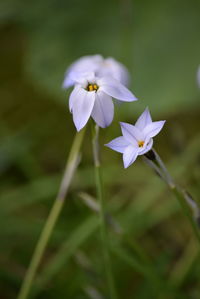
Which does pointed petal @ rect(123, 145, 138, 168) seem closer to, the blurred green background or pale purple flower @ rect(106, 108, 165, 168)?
pale purple flower @ rect(106, 108, 165, 168)

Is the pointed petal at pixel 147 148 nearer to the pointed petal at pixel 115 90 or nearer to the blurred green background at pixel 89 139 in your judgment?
the pointed petal at pixel 115 90

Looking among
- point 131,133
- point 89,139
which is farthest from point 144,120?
point 89,139

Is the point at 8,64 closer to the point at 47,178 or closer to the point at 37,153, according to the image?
the point at 37,153

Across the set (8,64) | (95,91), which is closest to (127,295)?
(95,91)

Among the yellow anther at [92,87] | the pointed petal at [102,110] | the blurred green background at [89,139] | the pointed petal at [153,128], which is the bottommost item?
the blurred green background at [89,139]

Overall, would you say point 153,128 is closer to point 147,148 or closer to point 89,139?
point 147,148

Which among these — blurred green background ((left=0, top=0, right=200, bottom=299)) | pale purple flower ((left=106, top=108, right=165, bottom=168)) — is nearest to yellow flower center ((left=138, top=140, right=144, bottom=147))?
pale purple flower ((left=106, top=108, right=165, bottom=168))

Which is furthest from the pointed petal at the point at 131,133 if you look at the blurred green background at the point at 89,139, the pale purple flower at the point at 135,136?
the blurred green background at the point at 89,139

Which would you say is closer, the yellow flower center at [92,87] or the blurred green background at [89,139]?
the yellow flower center at [92,87]
